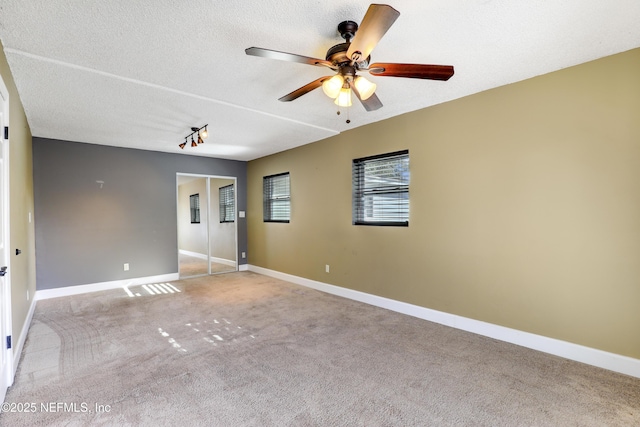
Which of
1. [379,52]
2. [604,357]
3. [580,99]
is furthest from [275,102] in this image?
[604,357]

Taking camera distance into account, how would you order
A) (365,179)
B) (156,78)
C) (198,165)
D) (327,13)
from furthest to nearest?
(198,165) → (365,179) → (156,78) → (327,13)

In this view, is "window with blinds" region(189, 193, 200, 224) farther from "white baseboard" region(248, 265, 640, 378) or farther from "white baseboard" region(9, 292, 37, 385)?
"white baseboard" region(248, 265, 640, 378)

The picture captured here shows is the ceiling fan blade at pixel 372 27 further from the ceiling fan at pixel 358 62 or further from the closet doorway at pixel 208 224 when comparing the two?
the closet doorway at pixel 208 224

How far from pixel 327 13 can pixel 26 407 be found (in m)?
3.19

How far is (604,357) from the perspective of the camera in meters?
2.40

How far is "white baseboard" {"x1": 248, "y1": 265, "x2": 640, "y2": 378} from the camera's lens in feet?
7.69

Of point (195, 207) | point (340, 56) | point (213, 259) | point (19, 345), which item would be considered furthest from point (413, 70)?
point (195, 207)

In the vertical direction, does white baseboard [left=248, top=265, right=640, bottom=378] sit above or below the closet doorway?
below

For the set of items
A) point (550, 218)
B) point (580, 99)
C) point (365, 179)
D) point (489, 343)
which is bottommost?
point (489, 343)

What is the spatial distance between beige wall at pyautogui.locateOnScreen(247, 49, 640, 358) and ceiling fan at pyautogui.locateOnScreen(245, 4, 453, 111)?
4.66 ft

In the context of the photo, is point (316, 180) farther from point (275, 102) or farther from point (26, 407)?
point (26, 407)

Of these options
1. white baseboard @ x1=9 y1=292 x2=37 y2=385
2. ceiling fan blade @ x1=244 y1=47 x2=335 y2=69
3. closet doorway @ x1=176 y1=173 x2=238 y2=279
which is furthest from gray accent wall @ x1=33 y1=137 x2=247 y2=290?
ceiling fan blade @ x1=244 y1=47 x2=335 y2=69

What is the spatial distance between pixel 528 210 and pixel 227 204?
19.2 ft

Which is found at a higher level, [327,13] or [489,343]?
[327,13]
